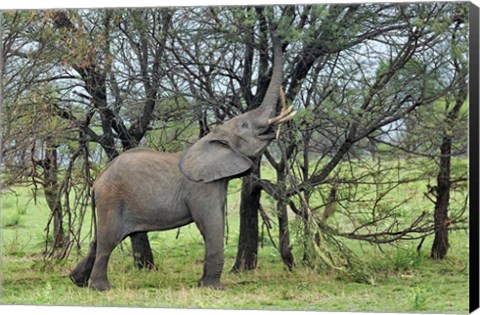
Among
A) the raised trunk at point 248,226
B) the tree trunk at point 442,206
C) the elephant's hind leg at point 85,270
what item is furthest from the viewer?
the raised trunk at point 248,226

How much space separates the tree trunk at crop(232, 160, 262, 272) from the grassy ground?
226 millimetres

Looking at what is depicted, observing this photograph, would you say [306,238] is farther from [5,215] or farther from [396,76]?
[5,215]

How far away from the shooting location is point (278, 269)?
1375 centimetres

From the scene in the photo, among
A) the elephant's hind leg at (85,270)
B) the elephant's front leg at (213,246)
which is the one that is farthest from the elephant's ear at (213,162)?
the elephant's hind leg at (85,270)

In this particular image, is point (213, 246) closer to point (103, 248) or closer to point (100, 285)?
point (103, 248)

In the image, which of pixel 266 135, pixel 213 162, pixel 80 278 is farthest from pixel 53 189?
pixel 266 135

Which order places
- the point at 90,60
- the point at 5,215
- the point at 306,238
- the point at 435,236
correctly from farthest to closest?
1. the point at 5,215
2. the point at 435,236
3. the point at 90,60
4. the point at 306,238

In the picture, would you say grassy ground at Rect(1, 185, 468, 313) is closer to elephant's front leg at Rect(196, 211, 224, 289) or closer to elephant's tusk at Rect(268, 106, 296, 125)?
elephant's front leg at Rect(196, 211, 224, 289)

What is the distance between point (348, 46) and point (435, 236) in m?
2.84

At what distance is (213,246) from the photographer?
37.8ft

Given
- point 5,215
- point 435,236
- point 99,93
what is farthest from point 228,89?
point 5,215

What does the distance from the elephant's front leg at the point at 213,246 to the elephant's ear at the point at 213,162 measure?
390mm

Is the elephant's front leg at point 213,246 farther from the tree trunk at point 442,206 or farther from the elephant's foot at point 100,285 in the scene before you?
the tree trunk at point 442,206

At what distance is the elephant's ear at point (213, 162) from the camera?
1153 cm
